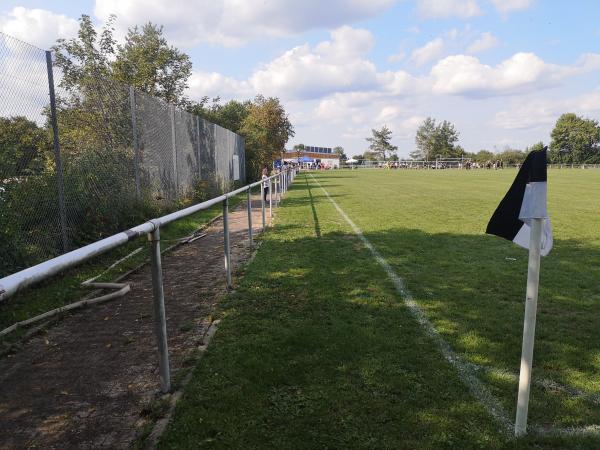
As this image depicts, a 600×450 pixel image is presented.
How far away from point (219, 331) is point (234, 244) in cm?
502

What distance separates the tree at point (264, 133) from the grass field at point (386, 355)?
28651 mm

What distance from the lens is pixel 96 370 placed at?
3.87m

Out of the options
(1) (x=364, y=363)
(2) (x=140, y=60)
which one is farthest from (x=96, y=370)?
(2) (x=140, y=60)

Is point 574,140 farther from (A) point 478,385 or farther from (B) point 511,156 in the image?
(A) point 478,385

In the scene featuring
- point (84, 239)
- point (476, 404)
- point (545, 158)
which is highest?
point (545, 158)

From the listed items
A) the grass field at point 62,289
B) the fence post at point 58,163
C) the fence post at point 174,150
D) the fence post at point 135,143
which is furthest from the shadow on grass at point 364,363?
the fence post at point 174,150

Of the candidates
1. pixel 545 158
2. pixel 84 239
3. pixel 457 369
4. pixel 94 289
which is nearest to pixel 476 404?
pixel 457 369

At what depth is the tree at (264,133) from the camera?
3588cm

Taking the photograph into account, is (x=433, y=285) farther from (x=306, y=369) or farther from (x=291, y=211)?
(x=291, y=211)

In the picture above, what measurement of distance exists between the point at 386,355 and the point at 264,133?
34.4 m

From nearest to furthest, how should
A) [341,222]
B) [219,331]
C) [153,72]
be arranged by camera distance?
1. [219,331]
2. [341,222]
3. [153,72]

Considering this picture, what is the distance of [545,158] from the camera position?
104 inches

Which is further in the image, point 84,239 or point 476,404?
point 84,239

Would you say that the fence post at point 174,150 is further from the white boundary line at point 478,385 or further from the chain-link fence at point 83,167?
the white boundary line at point 478,385
